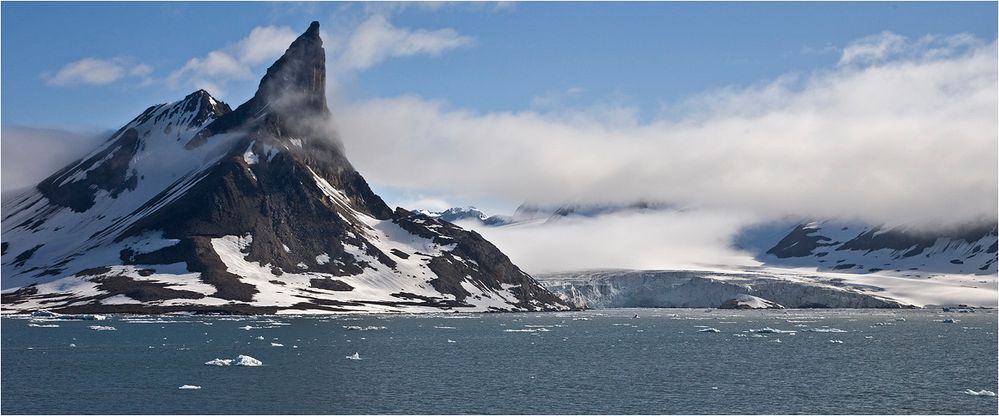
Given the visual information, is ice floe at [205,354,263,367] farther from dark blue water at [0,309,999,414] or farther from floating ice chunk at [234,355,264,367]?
dark blue water at [0,309,999,414]

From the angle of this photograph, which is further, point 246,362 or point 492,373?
point 246,362

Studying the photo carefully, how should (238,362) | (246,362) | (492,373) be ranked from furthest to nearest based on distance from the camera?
(238,362) → (246,362) → (492,373)

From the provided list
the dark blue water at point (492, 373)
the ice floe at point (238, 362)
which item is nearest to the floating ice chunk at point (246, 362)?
the ice floe at point (238, 362)

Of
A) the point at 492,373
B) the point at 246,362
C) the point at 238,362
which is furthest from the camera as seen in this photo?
the point at 238,362

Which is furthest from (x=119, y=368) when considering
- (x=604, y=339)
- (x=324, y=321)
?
(x=324, y=321)

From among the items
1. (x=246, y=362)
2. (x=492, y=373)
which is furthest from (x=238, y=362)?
(x=492, y=373)

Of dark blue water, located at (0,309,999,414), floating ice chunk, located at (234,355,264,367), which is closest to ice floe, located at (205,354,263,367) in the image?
floating ice chunk, located at (234,355,264,367)

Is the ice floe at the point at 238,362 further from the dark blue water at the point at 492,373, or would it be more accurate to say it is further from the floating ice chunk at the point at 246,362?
the dark blue water at the point at 492,373

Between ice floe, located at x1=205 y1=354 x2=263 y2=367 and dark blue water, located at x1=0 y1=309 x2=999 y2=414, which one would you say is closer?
dark blue water, located at x1=0 y1=309 x2=999 y2=414

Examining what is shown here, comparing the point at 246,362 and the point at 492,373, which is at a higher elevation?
the point at 246,362

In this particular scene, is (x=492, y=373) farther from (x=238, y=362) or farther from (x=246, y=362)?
(x=238, y=362)
